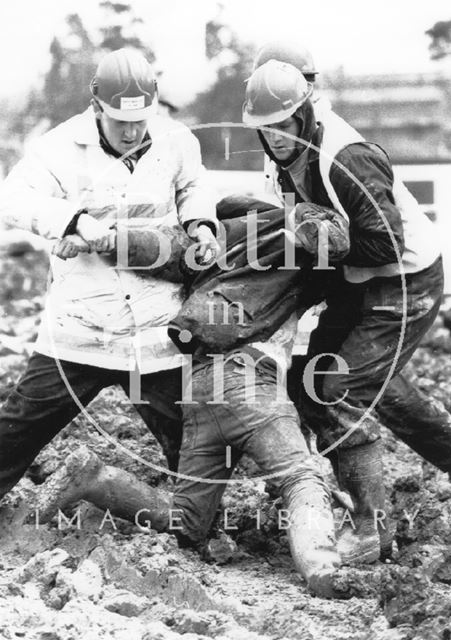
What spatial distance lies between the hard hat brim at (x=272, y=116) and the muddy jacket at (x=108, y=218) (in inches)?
12.9

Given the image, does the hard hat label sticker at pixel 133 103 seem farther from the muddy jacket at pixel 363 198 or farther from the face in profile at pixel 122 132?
the muddy jacket at pixel 363 198

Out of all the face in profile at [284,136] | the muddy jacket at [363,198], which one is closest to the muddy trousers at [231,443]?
the muddy jacket at [363,198]

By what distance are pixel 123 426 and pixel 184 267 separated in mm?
1554

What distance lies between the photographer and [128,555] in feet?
17.8

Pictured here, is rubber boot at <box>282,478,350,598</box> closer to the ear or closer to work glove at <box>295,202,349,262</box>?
work glove at <box>295,202,349,262</box>

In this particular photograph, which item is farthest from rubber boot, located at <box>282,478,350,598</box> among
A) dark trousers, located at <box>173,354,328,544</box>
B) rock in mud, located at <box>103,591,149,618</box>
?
rock in mud, located at <box>103,591,149,618</box>

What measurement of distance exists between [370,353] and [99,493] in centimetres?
135

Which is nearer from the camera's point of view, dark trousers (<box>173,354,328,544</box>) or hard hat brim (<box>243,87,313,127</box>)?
dark trousers (<box>173,354,328,544</box>)

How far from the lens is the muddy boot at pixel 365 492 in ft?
18.4

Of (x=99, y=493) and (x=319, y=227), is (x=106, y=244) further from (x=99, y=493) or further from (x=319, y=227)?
(x=99, y=493)

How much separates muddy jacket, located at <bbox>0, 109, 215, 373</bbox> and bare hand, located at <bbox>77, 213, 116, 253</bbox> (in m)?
0.16

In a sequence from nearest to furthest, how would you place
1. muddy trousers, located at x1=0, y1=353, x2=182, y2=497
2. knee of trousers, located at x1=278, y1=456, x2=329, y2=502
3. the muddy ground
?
the muddy ground → knee of trousers, located at x1=278, y1=456, x2=329, y2=502 → muddy trousers, located at x1=0, y1=353, x2=182, y2=497

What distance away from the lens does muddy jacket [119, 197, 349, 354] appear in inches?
217

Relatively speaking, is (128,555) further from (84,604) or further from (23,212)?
(23,212)
